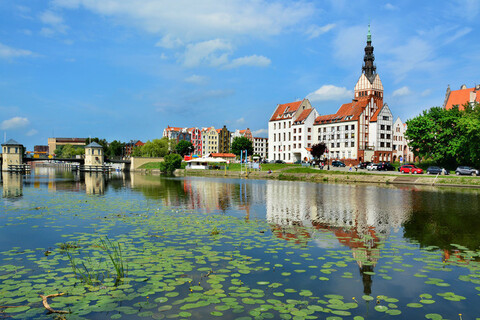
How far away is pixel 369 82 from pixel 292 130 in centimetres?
2892

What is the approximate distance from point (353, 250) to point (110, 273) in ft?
26.4

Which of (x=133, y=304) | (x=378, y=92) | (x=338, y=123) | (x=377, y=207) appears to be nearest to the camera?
(x=133, y=304)

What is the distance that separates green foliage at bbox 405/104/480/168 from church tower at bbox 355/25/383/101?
41.6m

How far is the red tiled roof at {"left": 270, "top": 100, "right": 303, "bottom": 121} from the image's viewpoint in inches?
4557

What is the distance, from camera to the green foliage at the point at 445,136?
57906mm

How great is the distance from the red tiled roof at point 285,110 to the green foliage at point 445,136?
A: 50.4 meters

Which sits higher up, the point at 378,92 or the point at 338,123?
the point at 378,92

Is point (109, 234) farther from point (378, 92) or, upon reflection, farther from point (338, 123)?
point (378, 92)

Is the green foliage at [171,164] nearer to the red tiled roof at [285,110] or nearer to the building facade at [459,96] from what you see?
the red tiled roof at [285,110]

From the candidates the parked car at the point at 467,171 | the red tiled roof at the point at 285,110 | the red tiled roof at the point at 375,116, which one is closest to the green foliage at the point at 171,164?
the red tiled roof at the point at 285,110

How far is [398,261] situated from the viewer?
1077 cm

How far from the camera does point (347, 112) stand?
104250 millimetres

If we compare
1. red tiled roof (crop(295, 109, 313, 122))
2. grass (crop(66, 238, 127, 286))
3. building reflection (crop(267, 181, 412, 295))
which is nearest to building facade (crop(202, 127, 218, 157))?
red tiled roof (crop(295, 109, 313, 122))

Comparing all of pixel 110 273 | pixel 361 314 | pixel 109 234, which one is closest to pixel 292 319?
pixel 361 314
